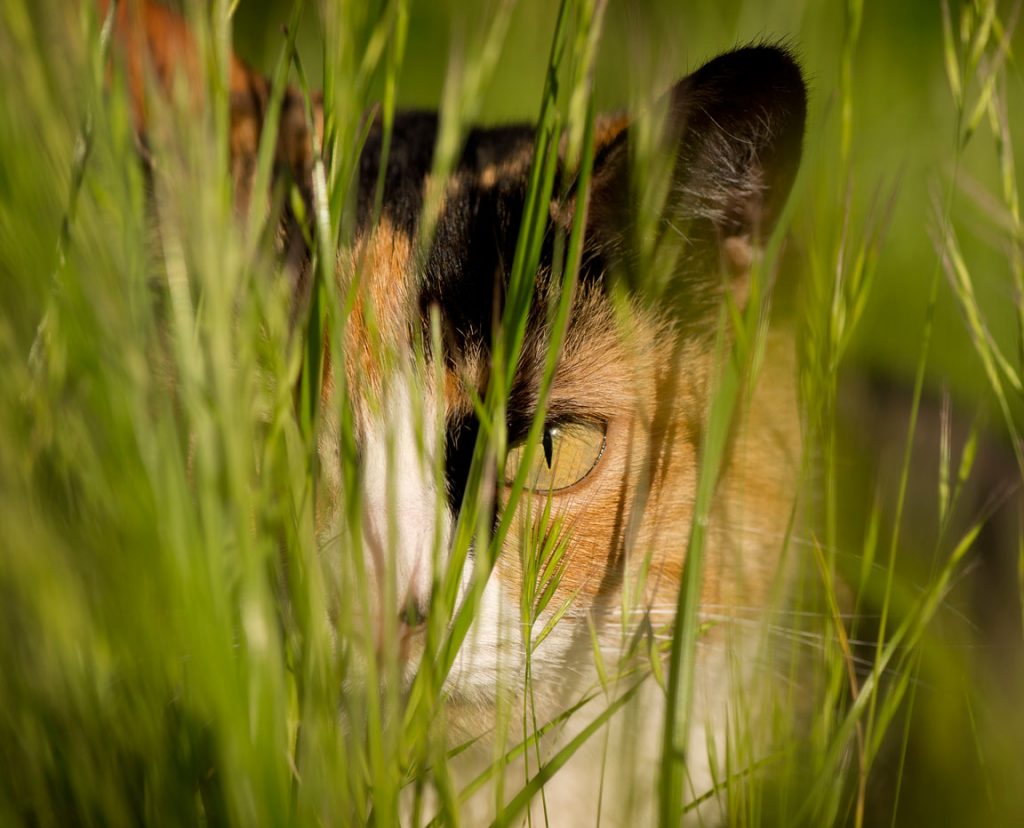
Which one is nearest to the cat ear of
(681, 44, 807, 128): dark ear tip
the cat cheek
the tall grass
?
(681, 44, 807, 128): dark ear tip

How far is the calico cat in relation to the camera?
27.3 inches

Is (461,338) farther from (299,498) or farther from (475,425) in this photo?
(299,498)

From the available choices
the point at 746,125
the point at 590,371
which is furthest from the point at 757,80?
the point at 590,371

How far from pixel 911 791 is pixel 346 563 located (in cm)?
58

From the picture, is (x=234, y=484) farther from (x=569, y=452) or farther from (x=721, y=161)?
(x=721, y=161)

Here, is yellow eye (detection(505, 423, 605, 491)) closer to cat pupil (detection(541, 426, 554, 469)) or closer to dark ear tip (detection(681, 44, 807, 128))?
cat pupil (detection(541, 426, 554, 469))

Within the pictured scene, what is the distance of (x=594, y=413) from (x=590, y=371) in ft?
0.15

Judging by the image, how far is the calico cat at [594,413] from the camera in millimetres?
694

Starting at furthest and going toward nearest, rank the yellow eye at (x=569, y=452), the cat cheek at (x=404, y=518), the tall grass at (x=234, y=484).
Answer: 1. the yellow eye at (x=569, y=452)
2. the cat cheek at (x=404, y=518)
3. the tall grass at (x=234, y=484)

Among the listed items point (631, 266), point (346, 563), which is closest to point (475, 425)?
point (631, 266)

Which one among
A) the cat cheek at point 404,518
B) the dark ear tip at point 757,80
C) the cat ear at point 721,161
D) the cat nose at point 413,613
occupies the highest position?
the dark ear tip at point 757,80

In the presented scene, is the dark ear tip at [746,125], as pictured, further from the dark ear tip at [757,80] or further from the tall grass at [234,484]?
the tall grass at [234,484]

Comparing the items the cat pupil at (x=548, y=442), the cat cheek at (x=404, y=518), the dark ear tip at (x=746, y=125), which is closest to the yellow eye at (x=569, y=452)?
the cat pupil at (x=548, y=442)

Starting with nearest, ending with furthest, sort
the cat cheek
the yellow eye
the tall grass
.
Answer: the tall grass, the cat cheek, the yellow eye
